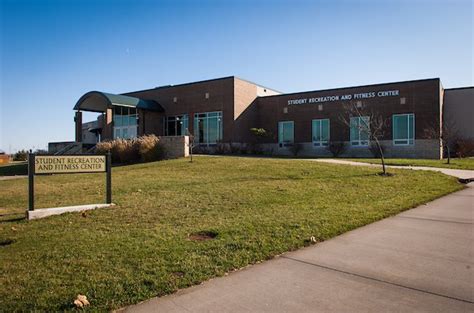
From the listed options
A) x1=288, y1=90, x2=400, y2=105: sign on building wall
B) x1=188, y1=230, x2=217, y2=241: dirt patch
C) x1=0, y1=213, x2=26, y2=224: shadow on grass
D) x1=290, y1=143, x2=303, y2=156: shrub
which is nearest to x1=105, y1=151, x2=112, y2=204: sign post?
x1=0, y1=213, x2=26, y2=224: shadow on grass

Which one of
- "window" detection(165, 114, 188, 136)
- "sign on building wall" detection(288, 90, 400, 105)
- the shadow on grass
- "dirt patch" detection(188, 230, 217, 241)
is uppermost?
"sign on building wall" detection(288, 90, 400, 105)

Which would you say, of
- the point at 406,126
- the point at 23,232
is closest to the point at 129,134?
the point at 406,126

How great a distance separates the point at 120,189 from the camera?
12.0 meters

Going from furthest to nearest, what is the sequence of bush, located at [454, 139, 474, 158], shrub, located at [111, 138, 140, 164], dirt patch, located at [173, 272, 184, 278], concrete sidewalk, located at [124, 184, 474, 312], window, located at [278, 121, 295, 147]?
window, located at [278, 121, 295, 147] < bush, located at [454, 139, 474, 158] < shrub, located at [111, 138, 140, 164] < dirt patch, located at [173, 272, 184, 278] < concrete sidewalk, located at [124, 184, 474, 312]

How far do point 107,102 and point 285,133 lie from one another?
1654cm

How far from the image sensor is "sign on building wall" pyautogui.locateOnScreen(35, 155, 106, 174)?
891 cm

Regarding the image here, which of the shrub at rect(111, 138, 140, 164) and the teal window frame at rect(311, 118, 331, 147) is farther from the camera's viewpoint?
the teal window frame at rect(311, 118, 331, 147)

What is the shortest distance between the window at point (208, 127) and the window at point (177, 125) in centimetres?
155

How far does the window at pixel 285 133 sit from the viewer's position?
113 feet

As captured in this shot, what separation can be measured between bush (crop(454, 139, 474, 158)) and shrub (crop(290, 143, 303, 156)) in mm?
12410

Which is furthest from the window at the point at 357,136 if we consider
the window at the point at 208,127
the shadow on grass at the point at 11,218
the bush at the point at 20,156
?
the bush at the point at 20,156

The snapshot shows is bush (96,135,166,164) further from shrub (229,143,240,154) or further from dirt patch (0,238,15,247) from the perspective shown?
dirt patch (0,238,15,247)

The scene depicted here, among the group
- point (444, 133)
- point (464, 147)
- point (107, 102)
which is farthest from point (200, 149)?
point (464, 147)

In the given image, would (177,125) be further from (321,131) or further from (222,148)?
(321,131)
